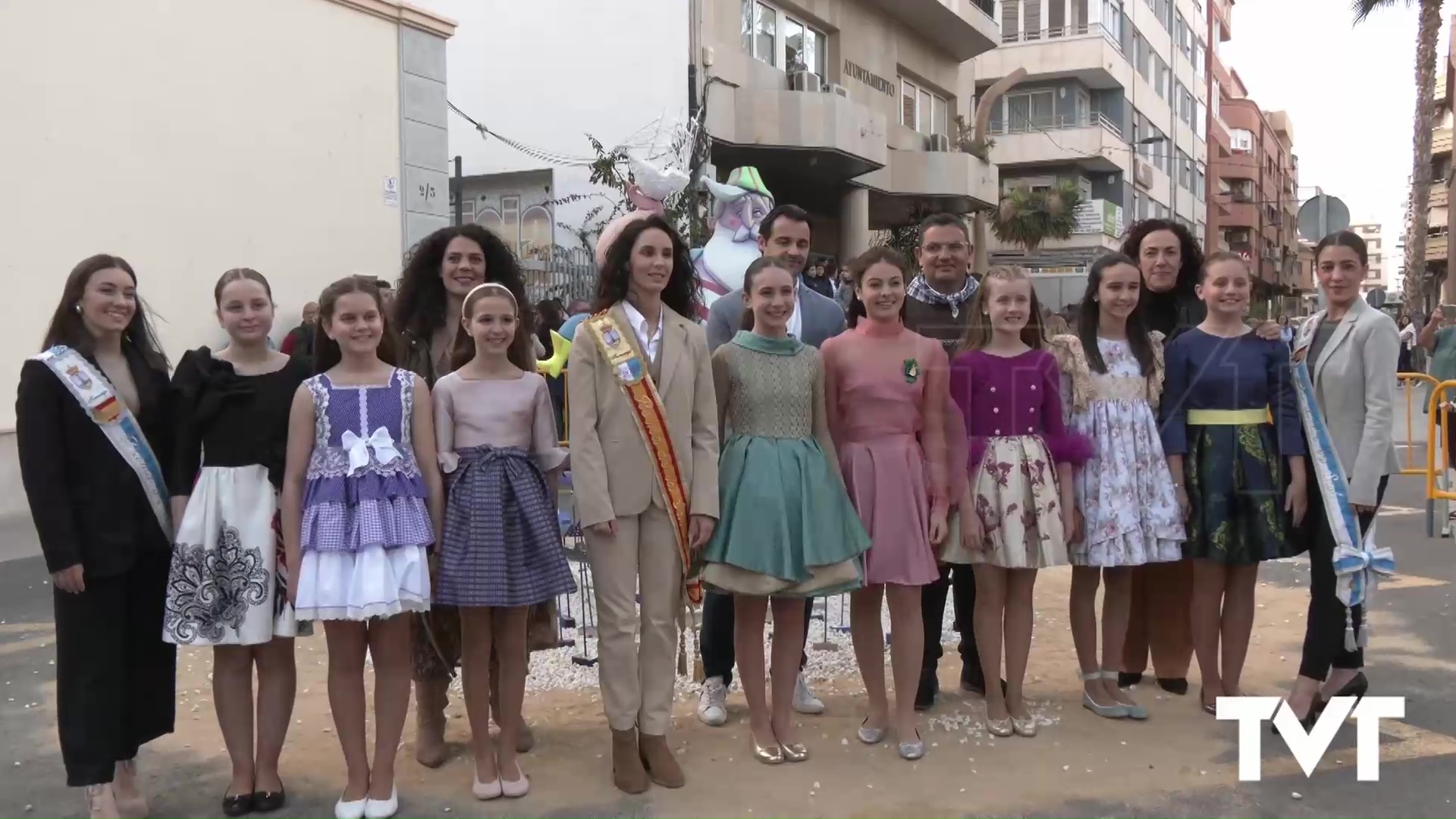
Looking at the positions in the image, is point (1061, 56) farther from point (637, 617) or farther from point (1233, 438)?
point (637, 617)

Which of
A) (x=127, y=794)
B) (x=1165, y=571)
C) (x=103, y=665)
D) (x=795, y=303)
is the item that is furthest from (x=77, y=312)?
(x=1165, y=571)

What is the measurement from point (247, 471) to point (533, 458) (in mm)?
900

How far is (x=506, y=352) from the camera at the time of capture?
12.5ft

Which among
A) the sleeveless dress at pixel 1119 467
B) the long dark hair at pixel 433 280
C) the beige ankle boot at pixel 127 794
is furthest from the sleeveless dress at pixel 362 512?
the sleeveless dress at pixel 1119 467

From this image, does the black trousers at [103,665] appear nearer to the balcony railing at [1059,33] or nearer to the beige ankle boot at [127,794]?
the beige ankle boot at [127,794]

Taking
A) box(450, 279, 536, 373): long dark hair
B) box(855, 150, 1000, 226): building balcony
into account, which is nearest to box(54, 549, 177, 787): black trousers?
box(450, 279, 536, 373): long dark hair

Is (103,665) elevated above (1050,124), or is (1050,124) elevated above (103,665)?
(1050,124)

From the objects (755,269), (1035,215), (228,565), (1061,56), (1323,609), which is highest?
(1061,56)

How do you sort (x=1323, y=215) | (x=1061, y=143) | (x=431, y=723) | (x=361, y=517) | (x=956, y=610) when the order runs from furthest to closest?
(x=1061, y=143) < (x=1323, y=215) < (x=956, y=610) < (x=431, y=723) < (x=361, y=517)

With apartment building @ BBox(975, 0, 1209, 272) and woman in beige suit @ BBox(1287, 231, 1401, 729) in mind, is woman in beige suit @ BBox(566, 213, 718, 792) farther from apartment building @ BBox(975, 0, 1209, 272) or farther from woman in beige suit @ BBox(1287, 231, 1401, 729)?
apartment building @ BBox(975, 0, 1209, 272)

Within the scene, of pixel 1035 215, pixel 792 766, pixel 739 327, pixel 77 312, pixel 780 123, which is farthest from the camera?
pixel 1035 215

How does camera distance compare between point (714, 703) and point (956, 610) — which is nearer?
point (714, 703)

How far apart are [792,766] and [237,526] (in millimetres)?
2030

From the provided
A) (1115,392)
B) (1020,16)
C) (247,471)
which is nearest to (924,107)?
(1020,16)
